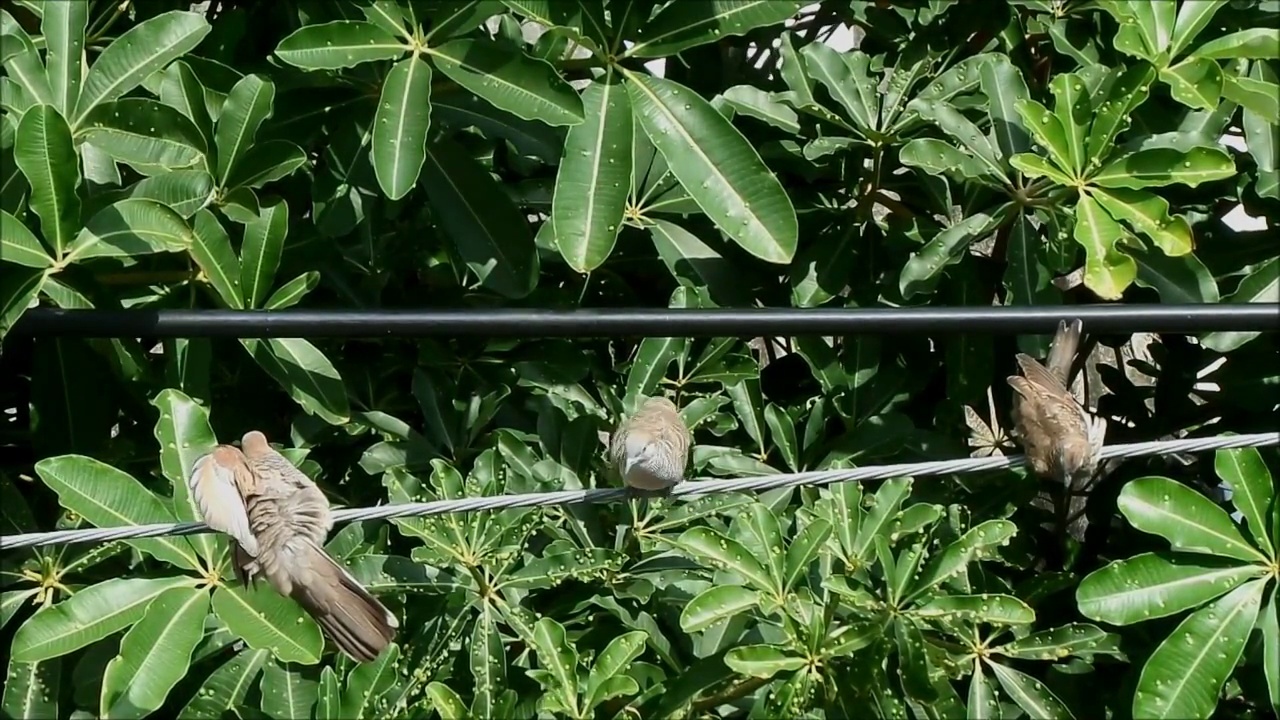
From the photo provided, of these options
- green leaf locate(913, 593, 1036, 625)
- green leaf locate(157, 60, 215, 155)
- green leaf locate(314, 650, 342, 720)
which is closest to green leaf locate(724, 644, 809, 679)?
green leaf locate(913, 593, 1036, 625)

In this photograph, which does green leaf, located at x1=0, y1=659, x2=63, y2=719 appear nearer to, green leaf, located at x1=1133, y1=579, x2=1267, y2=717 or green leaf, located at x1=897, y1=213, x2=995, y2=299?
green leaf, located at x1=897, y1=213, x2=995, y2=299

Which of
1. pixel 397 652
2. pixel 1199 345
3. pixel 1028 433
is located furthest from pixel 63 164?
pixel 1199 345

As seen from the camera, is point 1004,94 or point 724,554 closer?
point 724,554

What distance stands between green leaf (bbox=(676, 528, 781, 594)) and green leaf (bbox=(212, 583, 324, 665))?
671 millimetres

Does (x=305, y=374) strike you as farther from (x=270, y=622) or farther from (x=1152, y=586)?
(x=1152, y=586)

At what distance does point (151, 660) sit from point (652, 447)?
0.93m

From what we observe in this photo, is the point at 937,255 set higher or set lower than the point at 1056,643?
higher

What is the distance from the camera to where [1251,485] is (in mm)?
1939

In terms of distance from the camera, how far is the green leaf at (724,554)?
73.3 inches

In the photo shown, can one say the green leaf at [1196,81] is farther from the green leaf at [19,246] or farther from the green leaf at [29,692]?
the green leaf at [29,692]

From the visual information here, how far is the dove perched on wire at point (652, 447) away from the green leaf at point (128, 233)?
85 cm

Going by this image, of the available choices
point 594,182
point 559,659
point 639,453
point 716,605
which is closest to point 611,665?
point 559,659

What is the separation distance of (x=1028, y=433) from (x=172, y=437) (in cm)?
159

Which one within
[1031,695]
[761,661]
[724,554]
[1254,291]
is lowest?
[1031,695]
